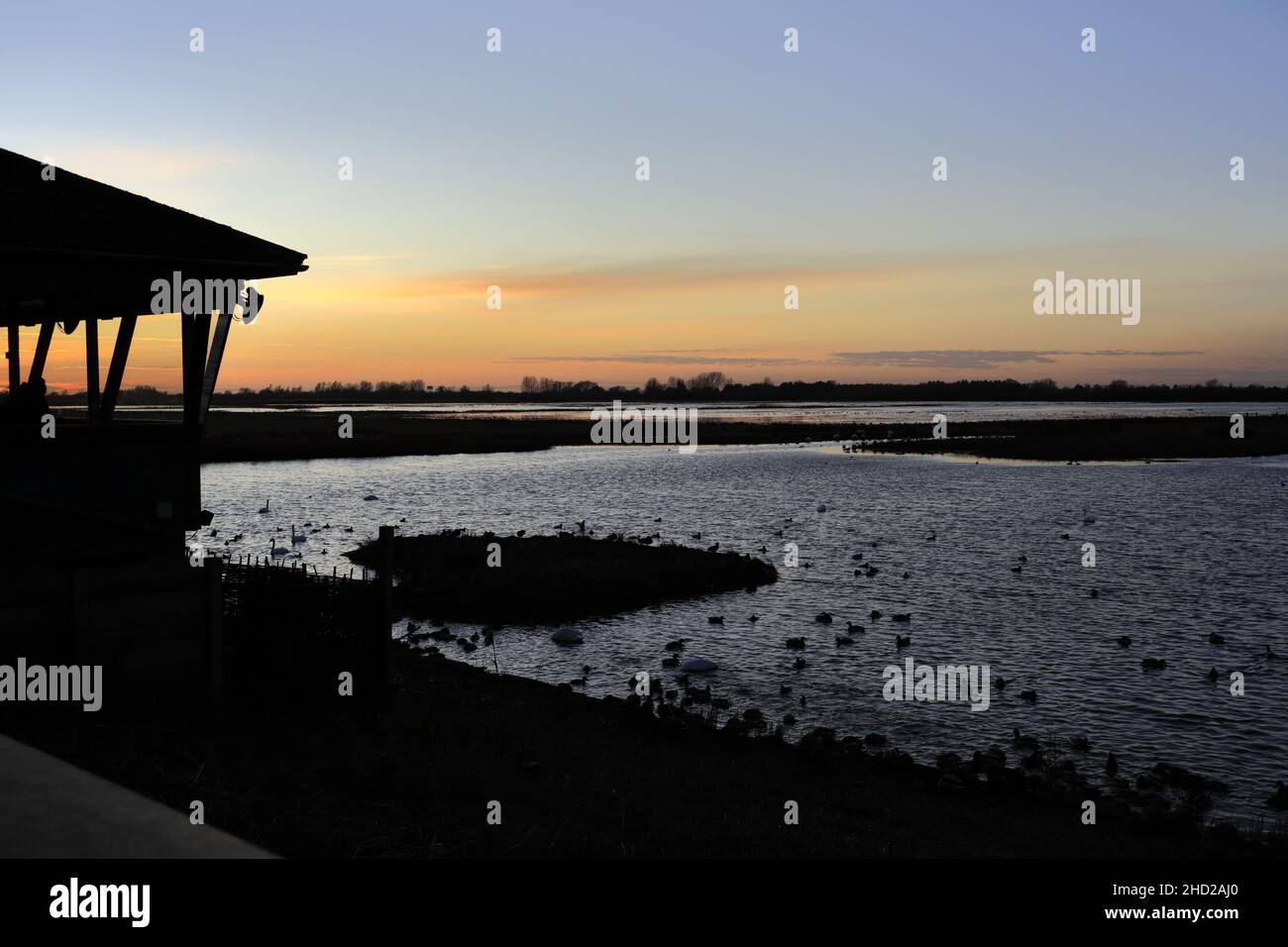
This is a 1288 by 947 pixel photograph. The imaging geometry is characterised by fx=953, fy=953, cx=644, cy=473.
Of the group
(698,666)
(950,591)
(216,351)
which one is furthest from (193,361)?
(950,591)

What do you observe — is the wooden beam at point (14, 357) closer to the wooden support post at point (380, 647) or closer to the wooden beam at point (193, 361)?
the wooden beam at point (193, 361)

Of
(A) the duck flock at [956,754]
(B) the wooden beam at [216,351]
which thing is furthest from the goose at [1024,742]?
(B) the wooden beam at [216,351]

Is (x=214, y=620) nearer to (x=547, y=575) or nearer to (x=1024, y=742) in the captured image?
(x=1024, y=742)

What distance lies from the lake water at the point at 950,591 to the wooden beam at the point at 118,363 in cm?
895

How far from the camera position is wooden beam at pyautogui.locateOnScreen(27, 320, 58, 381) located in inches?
635

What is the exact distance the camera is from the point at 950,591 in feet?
94.4

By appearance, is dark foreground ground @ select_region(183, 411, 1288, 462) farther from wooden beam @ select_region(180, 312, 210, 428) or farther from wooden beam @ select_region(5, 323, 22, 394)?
wooden beam @ select_region(180, 312, 210, 428)

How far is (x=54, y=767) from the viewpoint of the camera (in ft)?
17.5

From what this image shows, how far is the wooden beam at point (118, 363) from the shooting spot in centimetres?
1495

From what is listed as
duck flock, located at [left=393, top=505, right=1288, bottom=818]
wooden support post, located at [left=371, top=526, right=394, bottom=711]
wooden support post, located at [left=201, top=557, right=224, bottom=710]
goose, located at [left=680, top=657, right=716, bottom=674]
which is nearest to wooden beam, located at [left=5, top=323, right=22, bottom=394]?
wooden support post, located at [left=201, top=557, right=224, bottom=710]

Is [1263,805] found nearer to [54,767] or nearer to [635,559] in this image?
[54,767]

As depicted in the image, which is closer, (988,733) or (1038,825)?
(1038,825)
